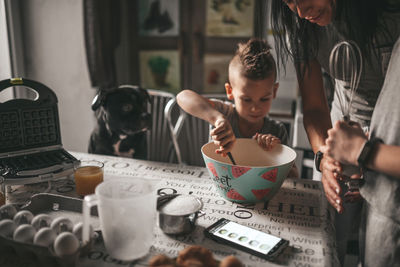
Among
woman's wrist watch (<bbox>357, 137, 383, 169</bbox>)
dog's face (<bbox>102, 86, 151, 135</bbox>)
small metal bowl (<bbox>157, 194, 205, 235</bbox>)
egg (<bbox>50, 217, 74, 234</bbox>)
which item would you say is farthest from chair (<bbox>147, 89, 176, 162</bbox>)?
woman's wrist watch (<bbox>357, 137, 383, 169</bbox>)

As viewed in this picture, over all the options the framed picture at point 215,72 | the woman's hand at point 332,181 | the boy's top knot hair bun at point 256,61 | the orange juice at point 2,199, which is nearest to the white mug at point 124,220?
the orange juice at point 2,199

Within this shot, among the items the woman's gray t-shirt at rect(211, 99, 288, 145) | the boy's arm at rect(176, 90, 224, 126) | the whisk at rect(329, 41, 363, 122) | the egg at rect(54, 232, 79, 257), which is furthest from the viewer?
the woman's gray t-shirt at rect(211, 99, 288, 145)

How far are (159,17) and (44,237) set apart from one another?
2749 mm

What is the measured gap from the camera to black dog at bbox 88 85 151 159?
146 cm

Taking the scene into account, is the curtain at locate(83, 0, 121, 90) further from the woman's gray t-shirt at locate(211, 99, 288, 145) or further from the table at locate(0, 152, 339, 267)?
the table at locate(0, 152, 339, 267)

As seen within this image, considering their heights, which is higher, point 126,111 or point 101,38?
point 101,38

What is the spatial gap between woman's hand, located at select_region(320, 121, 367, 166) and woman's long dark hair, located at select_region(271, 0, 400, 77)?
30 centimetres

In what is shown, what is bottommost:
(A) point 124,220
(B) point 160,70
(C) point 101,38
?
(A) point 124,220

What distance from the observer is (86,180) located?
3.22 feet

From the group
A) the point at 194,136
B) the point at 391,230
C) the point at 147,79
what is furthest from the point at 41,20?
the point at 391,230

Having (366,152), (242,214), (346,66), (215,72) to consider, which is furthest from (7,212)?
(215,72)

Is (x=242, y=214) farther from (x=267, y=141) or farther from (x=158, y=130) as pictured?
(x=158, y=130)

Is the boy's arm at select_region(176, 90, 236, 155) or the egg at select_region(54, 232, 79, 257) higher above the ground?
the boy's arm at select_region(176, 90, 236, 155)

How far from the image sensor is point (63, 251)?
628 mm
